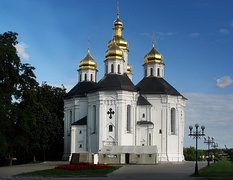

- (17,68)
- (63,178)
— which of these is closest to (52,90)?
(17,68)

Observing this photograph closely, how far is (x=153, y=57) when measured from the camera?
63.7 meters

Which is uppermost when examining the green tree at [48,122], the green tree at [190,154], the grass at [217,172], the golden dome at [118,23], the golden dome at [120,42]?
the golden dome at [118,23]

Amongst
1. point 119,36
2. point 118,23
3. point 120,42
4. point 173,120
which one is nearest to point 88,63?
point 120,42

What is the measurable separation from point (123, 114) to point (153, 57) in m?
12.6

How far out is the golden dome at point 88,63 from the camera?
2584 inches

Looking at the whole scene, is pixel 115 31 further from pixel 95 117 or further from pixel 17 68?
pixel 17 68

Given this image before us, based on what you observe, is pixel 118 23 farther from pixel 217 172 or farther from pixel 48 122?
pixel 217 172

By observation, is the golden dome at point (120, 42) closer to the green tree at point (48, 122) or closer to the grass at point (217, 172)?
the green tree at point (48, 122)

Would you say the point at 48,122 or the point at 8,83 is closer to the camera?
the point at 8,83

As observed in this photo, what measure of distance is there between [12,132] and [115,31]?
29.9 m

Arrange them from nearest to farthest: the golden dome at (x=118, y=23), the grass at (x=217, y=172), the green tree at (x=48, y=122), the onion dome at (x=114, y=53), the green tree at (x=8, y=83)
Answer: the grass at (x=217, y=172)
the green tree at (x=8, y=83)
the green tree at (x=48, y=122)
the onion dome at (x=114, y=53)
the golden dome at (x=118, y=23)

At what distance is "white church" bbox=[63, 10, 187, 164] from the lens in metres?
54.1

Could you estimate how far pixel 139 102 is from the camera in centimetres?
5744

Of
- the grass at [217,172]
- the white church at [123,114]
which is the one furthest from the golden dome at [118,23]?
the grass at [217,172]
